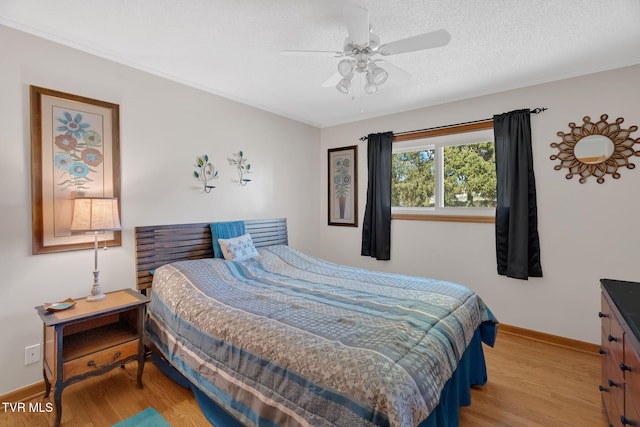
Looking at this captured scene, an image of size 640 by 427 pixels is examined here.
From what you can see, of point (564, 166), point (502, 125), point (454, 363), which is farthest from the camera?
point (502, 125)

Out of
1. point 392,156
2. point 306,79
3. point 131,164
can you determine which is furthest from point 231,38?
point 392,156

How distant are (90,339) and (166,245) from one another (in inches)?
34.7

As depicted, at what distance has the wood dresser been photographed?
121 cm

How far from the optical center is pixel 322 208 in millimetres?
4543

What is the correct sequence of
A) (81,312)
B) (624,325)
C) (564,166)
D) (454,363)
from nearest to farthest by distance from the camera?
(624,325) < (454,363) < (81,312) < (564,166)

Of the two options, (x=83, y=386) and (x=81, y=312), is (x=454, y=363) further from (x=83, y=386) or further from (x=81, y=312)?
(x=83, y=386)

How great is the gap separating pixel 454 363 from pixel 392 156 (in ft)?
9.23

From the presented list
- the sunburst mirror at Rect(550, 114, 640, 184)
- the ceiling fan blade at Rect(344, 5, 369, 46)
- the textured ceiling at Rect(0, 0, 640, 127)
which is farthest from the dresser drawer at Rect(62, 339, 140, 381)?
the sunburst mirror at Rect(550, 114, 640, 184)

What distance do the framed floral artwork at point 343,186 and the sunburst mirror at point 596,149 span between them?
2.22 meters

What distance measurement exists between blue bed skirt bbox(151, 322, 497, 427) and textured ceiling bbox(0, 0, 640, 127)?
2.01m

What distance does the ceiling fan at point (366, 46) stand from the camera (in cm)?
164

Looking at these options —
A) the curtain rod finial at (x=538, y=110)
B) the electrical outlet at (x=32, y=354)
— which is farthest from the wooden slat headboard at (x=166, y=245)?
the curtain rod finial at (x=538, y=110)

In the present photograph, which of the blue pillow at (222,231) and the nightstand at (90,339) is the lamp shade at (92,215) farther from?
the blue pillow at (222,231)

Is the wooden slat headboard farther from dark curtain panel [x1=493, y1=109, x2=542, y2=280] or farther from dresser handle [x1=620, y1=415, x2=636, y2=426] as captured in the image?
dresser handle [x1=620, y1=415, x2=636, y2=426]
